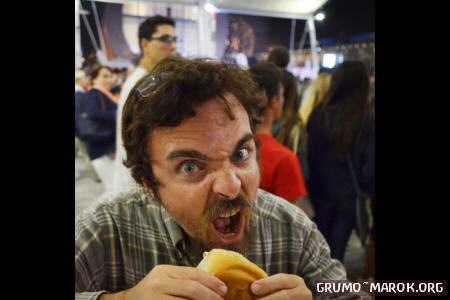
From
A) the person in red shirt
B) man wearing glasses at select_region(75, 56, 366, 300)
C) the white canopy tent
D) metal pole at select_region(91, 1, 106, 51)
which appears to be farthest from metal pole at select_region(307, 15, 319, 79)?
metal pole at select_region(91, 1, 106, 51)

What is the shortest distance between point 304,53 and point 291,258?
630 millimetres

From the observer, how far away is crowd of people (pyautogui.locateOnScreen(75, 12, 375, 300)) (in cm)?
68

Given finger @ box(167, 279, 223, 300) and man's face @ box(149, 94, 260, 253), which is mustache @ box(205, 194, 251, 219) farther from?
finger @ box(167, 279, 223, 300)

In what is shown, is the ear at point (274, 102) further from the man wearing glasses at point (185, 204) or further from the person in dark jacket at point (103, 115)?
the person in dark jacket at point (103, 115)

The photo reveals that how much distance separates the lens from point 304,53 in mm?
1110

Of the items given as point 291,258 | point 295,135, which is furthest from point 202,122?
point 295,135

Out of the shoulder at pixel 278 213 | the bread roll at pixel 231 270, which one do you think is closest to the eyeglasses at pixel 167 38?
the shoulder at pixel 278 213

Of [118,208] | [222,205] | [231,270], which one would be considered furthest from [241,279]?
[118,208]

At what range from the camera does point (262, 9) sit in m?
1.05

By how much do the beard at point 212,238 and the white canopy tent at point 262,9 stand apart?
44 centimetres

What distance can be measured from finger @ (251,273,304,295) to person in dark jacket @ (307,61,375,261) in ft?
1.27

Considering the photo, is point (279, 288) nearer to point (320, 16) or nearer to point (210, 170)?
point (210, 170)

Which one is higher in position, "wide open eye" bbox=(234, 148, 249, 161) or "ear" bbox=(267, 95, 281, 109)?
"ear" bbox=(267, 95, 281, 109)
